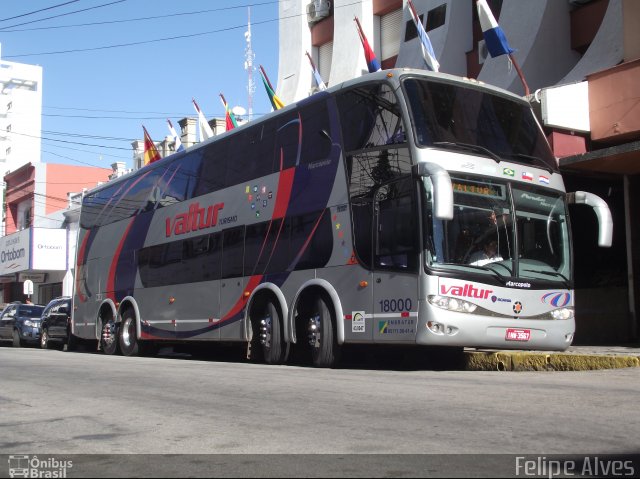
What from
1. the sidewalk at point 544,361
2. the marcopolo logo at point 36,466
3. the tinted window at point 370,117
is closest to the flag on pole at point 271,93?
the tinted window at point 370,117

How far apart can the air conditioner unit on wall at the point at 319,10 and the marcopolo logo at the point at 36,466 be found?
23.9 m

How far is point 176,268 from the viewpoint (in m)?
16.9

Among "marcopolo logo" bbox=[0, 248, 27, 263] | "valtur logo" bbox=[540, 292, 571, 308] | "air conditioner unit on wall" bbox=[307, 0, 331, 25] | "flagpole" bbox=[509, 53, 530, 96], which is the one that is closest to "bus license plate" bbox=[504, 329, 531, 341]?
"valtur logo" bbox=[540, 292, 571, 308]

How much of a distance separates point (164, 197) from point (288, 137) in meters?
5.07

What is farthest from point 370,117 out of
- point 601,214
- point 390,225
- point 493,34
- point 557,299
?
point 493,34

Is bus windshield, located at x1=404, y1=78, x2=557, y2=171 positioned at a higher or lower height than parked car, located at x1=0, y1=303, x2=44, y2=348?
higher

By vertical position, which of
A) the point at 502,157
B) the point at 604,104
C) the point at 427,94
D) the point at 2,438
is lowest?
the point at 2,438

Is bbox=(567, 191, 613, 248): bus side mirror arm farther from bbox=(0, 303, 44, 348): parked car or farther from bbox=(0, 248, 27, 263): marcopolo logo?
bbox=(0, 248, 27, 263): marcopolo logo

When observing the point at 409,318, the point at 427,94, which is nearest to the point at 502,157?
the point at 427,94

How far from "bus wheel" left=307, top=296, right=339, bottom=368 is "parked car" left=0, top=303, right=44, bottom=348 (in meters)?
18.0

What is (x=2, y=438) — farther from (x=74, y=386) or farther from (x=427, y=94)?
(x=427, y=94)

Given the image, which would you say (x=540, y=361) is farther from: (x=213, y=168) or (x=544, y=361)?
(x=213, y=168)

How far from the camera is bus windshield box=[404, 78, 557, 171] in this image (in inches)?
439

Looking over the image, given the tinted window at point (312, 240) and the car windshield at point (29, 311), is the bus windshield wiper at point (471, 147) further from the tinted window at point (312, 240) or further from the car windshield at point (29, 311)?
the car windshield at point (29, 311)
